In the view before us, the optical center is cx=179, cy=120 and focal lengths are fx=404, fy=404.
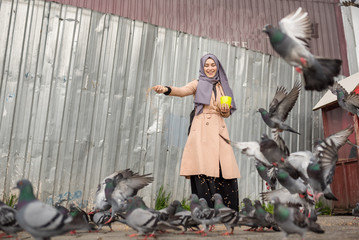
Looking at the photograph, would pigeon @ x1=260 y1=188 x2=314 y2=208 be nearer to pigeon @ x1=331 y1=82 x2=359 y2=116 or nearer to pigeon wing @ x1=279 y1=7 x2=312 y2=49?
pigeon @ x1=331 y1=82 x2=359 y2=116

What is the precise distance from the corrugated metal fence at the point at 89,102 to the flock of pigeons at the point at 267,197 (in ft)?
3.04

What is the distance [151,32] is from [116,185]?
2833mm

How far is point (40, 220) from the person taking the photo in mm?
2746

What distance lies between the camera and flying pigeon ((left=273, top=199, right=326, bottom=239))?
10.2 feet

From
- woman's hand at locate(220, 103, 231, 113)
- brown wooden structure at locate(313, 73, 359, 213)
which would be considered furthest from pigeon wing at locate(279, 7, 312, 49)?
brown wooden structure at locate(313, 73, 359, 213)

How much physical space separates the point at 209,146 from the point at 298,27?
7.37 ft

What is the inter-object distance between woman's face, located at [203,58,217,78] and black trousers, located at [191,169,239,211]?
4.04 feet

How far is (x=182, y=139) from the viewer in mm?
6508

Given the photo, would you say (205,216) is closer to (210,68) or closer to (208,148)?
(208,148)

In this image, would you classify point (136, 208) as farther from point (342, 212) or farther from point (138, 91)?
point (342, 212)

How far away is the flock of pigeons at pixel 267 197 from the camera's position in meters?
2.74

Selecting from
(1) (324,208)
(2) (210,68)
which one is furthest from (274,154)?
(1) (324,208)

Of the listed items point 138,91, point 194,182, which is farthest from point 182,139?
point 194,182

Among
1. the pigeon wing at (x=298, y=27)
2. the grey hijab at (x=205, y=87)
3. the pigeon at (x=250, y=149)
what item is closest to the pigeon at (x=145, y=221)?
the pigeon at (x=250, y=149)
